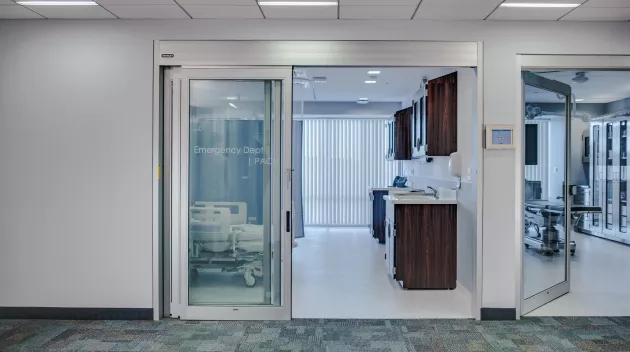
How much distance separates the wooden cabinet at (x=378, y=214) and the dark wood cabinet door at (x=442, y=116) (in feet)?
8.62

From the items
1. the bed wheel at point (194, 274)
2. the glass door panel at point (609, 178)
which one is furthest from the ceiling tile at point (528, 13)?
→ the glass door panel at point (609, 178)

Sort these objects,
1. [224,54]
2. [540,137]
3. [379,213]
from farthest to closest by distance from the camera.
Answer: [379,213]
[540,137]
[224,54]

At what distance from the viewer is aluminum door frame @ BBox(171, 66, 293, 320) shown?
152 inches

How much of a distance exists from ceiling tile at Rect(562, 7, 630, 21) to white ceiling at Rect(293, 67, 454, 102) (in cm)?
166

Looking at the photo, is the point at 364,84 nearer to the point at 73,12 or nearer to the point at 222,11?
the point at 222,11

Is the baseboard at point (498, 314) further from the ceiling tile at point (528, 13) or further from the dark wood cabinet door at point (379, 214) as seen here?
the dark wood cabinet door at point (379, 214)

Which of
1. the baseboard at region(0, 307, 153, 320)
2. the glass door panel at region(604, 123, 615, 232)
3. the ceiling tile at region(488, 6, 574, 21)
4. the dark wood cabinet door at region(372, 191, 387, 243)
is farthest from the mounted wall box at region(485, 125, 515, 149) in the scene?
the glass door panel at region(604, 123, 615, 232)

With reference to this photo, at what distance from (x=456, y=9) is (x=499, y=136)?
1.00 m

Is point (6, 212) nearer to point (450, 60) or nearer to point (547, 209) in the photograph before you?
point (450, 60)

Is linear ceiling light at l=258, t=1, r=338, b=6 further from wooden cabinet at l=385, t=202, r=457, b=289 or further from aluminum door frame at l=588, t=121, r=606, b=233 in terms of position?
aluminum door frame at l=588, t=121, r=606, b=233

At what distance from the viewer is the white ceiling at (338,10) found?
3.43 meters

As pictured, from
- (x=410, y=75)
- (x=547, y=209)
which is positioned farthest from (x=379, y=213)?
(x=547, y=209)

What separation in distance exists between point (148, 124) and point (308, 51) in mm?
1342

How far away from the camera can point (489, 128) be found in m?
3.83
